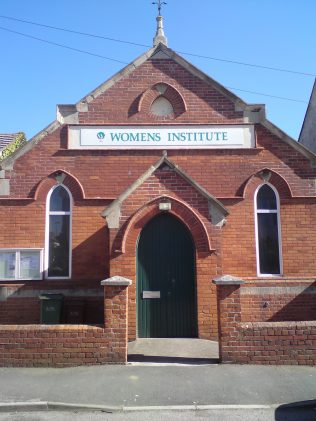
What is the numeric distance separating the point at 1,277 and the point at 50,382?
16.2 ft

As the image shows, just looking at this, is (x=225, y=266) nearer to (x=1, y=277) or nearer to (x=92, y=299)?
(x=92, y=299)

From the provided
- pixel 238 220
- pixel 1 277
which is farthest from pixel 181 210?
pixel 1 277

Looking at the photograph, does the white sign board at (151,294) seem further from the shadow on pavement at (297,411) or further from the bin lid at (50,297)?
the shadow on pavement at (297,411)

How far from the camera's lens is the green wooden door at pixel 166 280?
10.2 m

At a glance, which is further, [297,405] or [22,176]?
[22,176]

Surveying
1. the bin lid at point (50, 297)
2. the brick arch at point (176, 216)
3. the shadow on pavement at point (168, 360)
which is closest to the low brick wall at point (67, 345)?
the shadow on pavement at point (168, 360)

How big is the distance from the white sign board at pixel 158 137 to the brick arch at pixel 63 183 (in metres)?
0.84

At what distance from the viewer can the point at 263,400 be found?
6.43 m

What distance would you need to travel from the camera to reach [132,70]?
40.9 ft

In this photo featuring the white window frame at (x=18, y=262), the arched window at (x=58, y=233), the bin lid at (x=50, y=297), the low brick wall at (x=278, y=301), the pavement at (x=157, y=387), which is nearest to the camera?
the pavement at (x=157, y=387)

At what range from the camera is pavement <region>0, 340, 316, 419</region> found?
6273 millimetres

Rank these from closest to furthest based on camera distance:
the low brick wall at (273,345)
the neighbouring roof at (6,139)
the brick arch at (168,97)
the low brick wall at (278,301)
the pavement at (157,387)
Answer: the pavement at (157,387) → the low brick wall at (273,345) → the low brick wall at (278,301) → the brick arch at (168,97) → the neighbouring roof at (6,139)

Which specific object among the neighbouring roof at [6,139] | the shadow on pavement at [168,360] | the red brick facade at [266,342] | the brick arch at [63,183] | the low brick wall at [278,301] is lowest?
the shadow on pavement at [168,360]

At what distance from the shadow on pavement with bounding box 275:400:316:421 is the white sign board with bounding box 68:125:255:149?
24.1 ft
